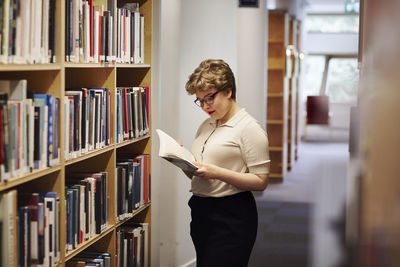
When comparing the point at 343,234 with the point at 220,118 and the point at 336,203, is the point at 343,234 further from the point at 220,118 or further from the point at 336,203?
the point at 220,118

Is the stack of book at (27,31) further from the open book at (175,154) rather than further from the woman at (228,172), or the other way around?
the woman at (228,172)

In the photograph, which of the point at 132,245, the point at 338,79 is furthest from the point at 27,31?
the point at 338,79

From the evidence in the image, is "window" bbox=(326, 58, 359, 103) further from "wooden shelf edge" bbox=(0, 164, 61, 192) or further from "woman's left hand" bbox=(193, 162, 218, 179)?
"wooden shelf edge" bbox=(0, 164, 61, 192)

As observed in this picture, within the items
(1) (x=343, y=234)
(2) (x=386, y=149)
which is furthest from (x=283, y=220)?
(2) (x=386, y=149)

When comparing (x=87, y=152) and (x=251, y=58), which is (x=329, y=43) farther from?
(x=87, y=152)

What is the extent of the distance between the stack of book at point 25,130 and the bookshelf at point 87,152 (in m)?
0.03

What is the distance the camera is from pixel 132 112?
347 cm

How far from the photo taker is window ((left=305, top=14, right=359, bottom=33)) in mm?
18969

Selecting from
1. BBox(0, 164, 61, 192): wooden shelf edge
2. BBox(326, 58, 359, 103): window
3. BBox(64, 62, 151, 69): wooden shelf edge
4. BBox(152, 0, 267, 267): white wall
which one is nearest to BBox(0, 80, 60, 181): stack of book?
BBox(0, 164, 61, 192): wooden shelf edge

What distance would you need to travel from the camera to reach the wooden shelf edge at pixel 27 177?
197 cm

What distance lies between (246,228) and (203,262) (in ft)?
0.95

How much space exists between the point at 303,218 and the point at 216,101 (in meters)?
4.30

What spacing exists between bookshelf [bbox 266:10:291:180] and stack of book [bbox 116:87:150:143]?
19.9 feet

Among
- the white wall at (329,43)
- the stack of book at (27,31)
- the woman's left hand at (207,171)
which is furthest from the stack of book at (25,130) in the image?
Answer: the white wall at (329,43)
